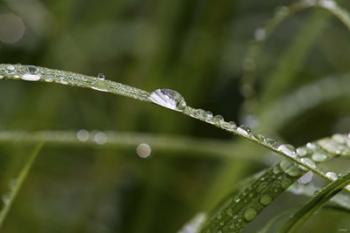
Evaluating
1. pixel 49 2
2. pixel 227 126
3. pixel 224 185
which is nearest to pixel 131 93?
pixel 227 126

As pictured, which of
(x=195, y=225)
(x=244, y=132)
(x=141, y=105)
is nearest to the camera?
(x=244, y=132)

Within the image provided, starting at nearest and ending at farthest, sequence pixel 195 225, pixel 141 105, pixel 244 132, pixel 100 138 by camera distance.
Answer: pixel 244 132 → pixel 195 225 → pixel 100 138 → pixel 141 105

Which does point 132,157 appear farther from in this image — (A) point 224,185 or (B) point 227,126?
(B) point 227,126

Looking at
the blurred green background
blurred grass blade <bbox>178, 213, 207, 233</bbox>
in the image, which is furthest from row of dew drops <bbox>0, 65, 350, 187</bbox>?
the blurred green background

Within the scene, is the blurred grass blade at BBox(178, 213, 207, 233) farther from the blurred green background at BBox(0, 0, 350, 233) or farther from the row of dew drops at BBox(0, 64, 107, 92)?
the blurred green background at BBox(0, 0, 350, 233)

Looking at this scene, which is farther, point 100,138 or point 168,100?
point 100,138

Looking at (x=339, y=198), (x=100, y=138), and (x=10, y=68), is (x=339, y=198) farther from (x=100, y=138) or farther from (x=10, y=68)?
(x=100, y=138)

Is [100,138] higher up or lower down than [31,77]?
higher up

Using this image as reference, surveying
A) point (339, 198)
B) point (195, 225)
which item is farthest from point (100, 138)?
point (339, 198)
